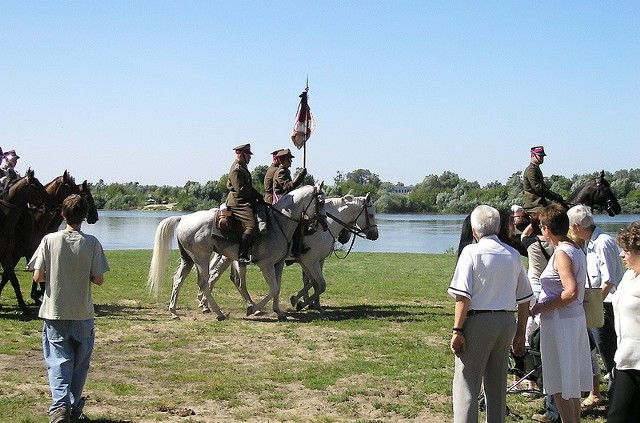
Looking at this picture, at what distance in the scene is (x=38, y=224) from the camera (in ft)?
48.8

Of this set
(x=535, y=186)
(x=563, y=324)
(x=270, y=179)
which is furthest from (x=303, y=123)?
(x=563, y=324)

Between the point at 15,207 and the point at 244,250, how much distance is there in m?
3.73

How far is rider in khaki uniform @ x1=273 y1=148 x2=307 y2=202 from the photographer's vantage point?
14.7 meters

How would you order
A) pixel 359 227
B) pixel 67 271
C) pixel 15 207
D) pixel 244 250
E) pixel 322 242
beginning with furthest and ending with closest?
1. pixel 359 227
2. pixel 322 242
3. pixel 244 250
4. pixel 15 207
5. pixel 67 271

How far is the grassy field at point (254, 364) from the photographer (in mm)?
7445

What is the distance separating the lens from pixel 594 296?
268 inches

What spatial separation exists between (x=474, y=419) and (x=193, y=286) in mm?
13571

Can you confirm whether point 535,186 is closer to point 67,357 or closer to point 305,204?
point 305,204

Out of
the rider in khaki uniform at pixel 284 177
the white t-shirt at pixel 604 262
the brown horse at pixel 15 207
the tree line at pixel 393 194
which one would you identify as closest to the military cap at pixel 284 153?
the rider in khaki uniform at pixel 284 177

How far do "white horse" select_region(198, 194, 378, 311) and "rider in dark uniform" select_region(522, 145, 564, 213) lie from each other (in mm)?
2757

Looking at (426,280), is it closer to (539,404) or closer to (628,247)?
(539,404)

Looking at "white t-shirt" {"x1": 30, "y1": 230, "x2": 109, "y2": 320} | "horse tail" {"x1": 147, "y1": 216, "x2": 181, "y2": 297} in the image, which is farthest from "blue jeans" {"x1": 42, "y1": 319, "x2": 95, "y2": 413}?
"horse tail" {"x1": 147, "y1": 216, "x2": 181, "y2": 297}

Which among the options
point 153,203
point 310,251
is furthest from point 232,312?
point 153,203

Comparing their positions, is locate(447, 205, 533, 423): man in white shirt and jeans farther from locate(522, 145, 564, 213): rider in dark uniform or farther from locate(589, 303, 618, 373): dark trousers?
locate(522, 145, 564, 213): rider in dark uniform
